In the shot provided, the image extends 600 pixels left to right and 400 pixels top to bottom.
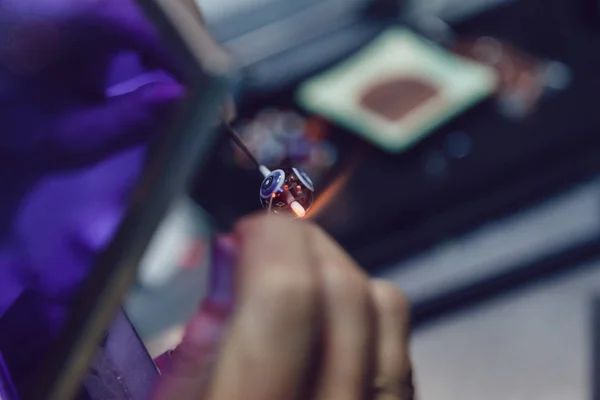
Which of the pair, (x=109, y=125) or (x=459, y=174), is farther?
(x=459, y=174)

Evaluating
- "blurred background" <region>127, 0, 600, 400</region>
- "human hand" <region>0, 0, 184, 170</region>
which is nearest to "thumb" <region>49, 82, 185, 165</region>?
"human hand" <region>0, 0, 184, 170</region>

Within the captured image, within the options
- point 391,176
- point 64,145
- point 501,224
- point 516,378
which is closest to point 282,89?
point 391,176

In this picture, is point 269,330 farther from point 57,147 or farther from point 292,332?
point 57,147

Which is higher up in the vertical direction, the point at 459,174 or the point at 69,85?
the point at 69,85

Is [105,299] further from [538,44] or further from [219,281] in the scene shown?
[538,44]

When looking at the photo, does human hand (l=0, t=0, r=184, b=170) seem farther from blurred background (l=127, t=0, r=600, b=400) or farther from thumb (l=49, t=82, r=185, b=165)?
blurred background (l=127, t=0, r=600, b=400)

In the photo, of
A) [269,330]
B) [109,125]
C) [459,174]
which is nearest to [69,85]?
[109,125]

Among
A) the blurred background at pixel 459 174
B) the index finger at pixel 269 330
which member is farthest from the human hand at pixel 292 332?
the blurred background at pixel 459 174
